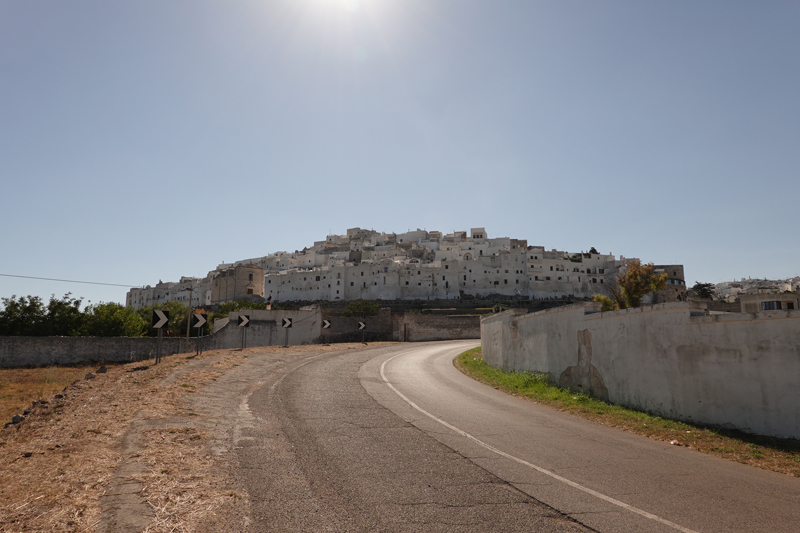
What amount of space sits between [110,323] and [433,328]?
31406 mm

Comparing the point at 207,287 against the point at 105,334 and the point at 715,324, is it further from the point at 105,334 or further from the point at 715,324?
the point at 715,324

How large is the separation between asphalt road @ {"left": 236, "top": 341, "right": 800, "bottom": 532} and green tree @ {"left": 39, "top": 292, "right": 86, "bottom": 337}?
36.0 meters

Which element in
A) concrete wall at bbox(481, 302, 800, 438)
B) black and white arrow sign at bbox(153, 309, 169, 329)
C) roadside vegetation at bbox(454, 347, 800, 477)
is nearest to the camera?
roadside vegetation at bbox(454, 347, 800, 477)

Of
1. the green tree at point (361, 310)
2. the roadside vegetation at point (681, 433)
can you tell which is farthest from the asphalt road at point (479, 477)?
the green tree at point (361, 310)

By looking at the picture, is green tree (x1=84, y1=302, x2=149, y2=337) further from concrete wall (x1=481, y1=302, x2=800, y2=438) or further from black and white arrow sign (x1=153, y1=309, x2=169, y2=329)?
concrete wall (x1=481, y1=302, x2=800, y2=438)

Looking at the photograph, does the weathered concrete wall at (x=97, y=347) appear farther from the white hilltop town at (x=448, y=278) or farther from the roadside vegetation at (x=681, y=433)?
the white hilltop town at (x=448, y=278)

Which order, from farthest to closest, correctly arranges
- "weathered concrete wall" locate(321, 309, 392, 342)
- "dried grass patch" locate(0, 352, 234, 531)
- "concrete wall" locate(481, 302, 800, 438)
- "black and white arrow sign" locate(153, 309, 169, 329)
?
"weathered concrete wall" locate(321, 309, 392, 342) → "black and white arrow sign" locate(153, 309, 169, 329) → "concrete wall" locate(481, 302, 800, 438) → "dried grass patch" locate(0, 352, 234, 531)

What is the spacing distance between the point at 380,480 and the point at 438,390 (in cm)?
966

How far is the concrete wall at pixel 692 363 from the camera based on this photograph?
28.7ft

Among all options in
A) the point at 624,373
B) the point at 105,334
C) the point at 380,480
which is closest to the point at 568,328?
the point at 624,373

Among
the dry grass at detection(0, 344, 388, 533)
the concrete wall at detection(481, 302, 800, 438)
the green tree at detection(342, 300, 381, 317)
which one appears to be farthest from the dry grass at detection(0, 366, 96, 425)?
the green tree at detection(342, 300, 381, 317)

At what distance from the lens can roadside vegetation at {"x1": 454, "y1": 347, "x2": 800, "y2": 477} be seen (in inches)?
308

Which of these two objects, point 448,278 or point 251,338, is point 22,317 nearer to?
point 251,338

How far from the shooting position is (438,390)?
15.3 m
